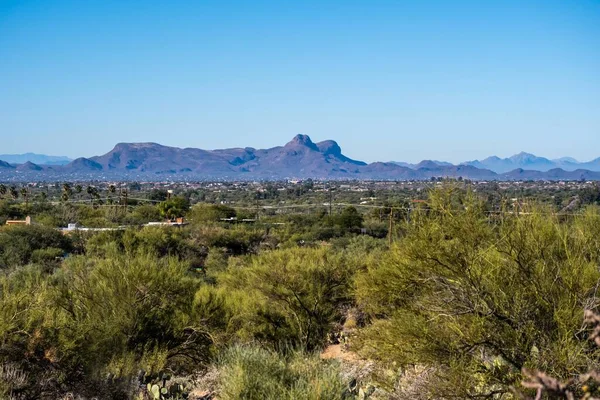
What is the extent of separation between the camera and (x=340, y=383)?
28.0ft

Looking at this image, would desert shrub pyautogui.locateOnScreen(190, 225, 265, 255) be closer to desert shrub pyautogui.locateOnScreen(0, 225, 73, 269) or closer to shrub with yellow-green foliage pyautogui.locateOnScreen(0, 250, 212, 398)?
desert shrub pyautogui.locateOnScreen(0, 225, 73, 269)

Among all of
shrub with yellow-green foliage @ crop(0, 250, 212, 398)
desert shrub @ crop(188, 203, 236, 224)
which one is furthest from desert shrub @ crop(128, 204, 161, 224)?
shrub with yellow-green foliage @ crop(0, 250, 212, 398)

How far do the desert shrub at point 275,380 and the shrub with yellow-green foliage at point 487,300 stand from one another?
1579mm

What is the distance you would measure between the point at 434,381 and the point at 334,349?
11.4 meters

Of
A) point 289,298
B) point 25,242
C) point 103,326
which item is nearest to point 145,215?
point 25,242

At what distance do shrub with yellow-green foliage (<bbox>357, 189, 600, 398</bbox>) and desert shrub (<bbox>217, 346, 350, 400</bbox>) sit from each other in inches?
62.2

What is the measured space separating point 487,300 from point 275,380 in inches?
143

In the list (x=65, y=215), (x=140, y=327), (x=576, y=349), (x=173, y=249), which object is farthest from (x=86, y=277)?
(x=65, y=215)

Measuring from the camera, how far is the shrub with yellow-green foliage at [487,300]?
8.73 metres

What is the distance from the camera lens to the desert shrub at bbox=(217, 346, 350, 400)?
797 centimetres

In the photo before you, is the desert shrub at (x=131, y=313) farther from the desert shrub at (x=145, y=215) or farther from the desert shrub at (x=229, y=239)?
the desert shrub at (x=145, y=215)

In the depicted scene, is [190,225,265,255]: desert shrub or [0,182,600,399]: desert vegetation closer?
[0,182,600,399]: desert vegetation

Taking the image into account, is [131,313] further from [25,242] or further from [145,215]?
[145,215]

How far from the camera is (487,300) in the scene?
9.62 meters
